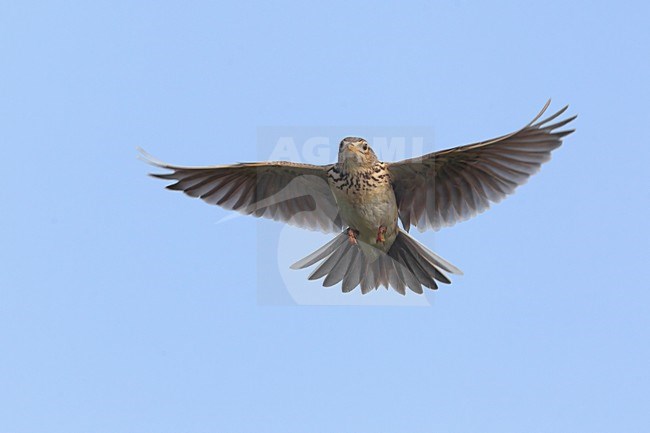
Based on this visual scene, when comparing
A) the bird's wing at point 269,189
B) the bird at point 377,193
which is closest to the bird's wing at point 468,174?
the bird at point 377,193

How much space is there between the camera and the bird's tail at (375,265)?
12367mm

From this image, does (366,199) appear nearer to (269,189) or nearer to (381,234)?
(381,234)

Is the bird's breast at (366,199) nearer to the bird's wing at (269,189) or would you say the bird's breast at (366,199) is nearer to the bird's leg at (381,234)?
the bird's leg at (381,234)

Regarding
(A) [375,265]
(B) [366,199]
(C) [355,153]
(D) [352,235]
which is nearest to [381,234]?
(D) [352,235]

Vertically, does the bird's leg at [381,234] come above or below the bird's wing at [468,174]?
below

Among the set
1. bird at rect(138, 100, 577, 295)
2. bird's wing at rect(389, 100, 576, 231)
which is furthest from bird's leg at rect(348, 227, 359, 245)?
bird's wing at rect(389, 100, 576, 231)

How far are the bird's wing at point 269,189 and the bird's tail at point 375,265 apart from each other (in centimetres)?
63

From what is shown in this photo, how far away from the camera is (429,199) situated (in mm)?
12414

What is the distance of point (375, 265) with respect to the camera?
1272 cm

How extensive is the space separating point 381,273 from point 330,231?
3.08 feet

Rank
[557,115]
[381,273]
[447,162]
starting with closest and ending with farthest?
1. [557,115]
2. [447,162]
3. [381,273]

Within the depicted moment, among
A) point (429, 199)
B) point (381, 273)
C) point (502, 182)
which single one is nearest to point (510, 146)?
point (502, 182)

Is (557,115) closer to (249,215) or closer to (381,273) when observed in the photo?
(381,273)

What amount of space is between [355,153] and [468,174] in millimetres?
1415
